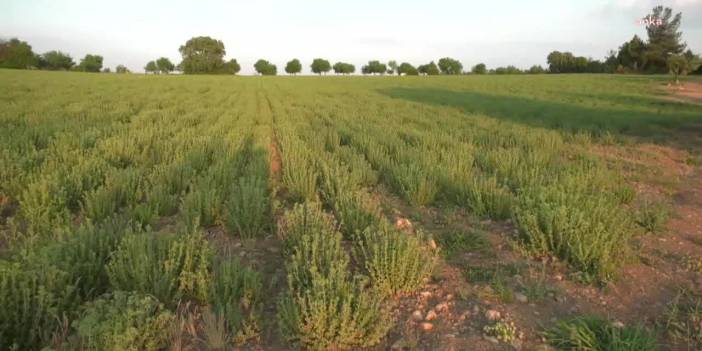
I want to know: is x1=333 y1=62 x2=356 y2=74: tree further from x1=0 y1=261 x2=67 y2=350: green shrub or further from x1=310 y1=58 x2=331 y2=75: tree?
x1=0 y1=261 x2=67 y2=350: green shrub

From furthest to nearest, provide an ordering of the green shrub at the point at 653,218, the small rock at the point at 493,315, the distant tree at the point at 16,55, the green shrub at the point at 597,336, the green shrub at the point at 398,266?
the distant tree at the point at 16,55, the green shrub at the point at 653,218, the green shrub at the point at 398,266, the small rock at the point at 493,315, the green shrub at the point at 597,336

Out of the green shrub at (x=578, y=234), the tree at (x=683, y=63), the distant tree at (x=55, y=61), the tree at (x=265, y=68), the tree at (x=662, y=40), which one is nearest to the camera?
the green shrub at (x=578, y=234)

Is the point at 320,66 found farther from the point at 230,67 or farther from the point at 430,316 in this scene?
the point at 430,316

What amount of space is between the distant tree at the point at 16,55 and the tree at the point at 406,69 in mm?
65510

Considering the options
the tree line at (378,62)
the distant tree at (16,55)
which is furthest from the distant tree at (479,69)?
the distant tree at (16,55)

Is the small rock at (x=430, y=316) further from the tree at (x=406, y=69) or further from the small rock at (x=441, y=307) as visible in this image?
the tree at (x=406, y=69)

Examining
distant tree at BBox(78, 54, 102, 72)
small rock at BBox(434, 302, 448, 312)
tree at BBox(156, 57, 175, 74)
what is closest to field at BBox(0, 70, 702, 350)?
small rock at BBox(434, 302, 448, 312)

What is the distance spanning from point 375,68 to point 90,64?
5561 cm

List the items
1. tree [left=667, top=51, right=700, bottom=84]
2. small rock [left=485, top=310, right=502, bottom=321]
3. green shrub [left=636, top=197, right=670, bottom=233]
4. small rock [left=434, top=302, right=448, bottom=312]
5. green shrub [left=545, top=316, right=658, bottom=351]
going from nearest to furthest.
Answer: green shrub [left=545, top=316, right=658, bottom=351]
small rock [left=485, top=310, right=502, bottom=321]
small rock [left=434, top=302, right=448, bottom=312]
green shrub [left=636, top=197, right=670, bottom=233]
tree [left=667, top=51, right=700, bottom=84]

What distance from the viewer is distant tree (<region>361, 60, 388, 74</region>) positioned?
349 ft

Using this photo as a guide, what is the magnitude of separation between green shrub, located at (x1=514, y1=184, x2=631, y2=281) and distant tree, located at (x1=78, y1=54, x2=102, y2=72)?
107 m

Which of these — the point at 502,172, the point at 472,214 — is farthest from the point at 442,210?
the point at 502,172

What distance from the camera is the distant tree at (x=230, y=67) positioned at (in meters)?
102

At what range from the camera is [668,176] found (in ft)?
29.5
